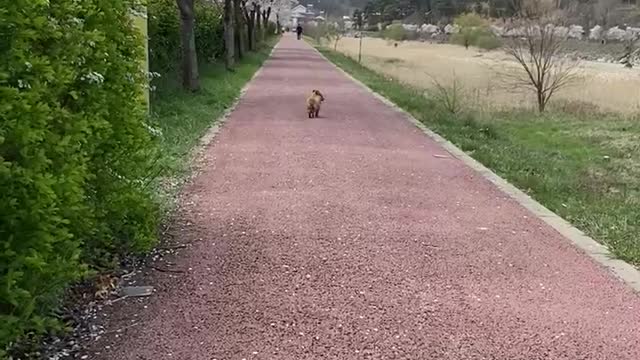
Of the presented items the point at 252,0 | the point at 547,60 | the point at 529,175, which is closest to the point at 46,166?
the point at 529,175

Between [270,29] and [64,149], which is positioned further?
[270,29]

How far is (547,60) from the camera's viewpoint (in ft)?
71.2

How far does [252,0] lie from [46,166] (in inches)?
1613

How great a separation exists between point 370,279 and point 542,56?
58.3 ft

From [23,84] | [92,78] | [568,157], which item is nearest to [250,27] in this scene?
[568,157]

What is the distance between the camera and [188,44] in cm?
1834

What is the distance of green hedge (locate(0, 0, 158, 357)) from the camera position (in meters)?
3.27

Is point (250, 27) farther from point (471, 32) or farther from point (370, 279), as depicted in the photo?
point (370, 279)

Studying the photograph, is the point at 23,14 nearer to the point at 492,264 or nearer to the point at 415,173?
the point at 492,264

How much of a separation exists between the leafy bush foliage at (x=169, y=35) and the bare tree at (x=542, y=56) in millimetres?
9386

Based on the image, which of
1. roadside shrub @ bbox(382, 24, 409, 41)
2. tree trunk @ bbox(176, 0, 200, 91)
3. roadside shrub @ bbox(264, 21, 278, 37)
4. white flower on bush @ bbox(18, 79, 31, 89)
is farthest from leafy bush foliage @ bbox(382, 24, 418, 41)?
white flower on bush @ bbox(18, 79, 31, 89)

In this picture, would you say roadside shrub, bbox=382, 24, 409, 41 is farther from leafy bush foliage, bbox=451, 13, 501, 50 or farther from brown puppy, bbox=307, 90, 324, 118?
brown puppy, bbox=307, 90, 324, 118

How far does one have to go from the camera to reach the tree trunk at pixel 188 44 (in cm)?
1794

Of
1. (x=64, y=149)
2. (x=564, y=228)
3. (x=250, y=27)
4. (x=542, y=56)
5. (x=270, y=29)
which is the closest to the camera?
(x=64, y=149)
